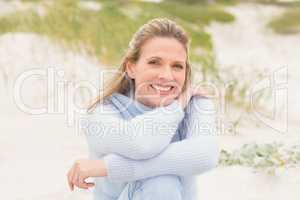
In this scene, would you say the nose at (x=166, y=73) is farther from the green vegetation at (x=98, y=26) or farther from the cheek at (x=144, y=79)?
the green vegetation at (x=98, y=26)

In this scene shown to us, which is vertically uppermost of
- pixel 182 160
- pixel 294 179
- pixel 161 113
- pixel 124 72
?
pixel 124 72

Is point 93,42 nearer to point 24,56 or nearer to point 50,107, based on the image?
point 24,56

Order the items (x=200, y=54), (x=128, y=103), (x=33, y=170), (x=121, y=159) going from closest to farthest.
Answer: (x=121, y=159) → (x=128, y=103) → (x=33, y=170) → (x=200, y=54)

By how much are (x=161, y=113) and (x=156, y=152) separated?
4.0 inches

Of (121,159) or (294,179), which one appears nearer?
(121,159)

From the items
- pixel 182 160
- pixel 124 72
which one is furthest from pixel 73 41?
pixel 182 160

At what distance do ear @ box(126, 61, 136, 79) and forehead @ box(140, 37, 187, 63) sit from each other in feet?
0.21

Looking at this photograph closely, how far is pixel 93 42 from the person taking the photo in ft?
14.3

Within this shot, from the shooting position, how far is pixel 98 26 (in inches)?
184

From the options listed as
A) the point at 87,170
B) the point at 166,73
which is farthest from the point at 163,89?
the point at 87,170

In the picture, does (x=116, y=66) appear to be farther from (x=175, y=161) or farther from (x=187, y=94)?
(x=175, y=161)

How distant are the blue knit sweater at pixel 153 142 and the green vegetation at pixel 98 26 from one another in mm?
2517

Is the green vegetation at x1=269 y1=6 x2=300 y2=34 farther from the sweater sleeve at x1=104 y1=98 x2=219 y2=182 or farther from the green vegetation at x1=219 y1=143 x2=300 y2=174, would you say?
the sweater sleeve at x1=104 y1=98 x2=219 y2=182
